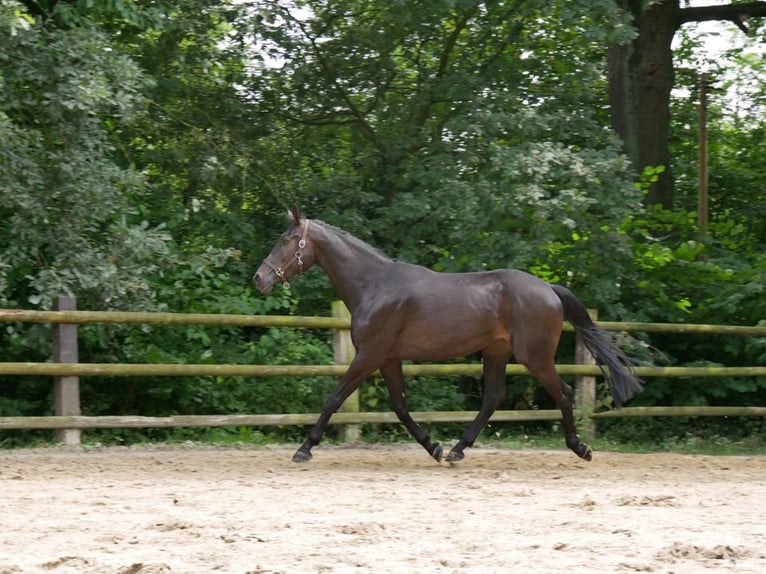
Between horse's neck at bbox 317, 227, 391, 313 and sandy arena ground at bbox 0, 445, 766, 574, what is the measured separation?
1.36 metres

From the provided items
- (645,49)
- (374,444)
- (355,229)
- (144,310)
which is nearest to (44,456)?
(144,310)

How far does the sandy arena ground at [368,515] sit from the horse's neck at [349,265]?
1.36 metres

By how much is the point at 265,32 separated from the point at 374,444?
4909mm

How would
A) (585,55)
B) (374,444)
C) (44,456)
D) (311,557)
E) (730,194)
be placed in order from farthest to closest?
1. (730,194)
2. (585,55)
3. (374,444)
4. (44,456)
5. (311,557)

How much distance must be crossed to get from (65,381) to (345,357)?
2.50 m

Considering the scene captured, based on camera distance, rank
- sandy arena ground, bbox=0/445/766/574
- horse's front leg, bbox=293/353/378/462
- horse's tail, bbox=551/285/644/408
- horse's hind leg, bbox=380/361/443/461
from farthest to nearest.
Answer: horse's tail, bbox=551/285/644/408 < horse's hind leg, bbox=380/361/443/461 < horse's front leg, bbox=293/353/378/462 < sandy arena ground, bbox=0/445/766/574

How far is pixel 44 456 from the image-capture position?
29.2 feet

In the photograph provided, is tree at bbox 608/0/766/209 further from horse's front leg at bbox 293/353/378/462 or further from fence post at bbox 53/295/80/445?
fence post at bbox 53/295/80/445

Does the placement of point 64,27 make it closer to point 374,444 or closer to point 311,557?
point 374,444

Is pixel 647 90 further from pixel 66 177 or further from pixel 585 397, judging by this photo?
pixel 66 177

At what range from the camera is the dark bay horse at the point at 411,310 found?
8828 mm

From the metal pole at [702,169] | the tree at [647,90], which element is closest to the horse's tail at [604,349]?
the tree at [647,90]

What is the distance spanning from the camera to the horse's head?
8844mm

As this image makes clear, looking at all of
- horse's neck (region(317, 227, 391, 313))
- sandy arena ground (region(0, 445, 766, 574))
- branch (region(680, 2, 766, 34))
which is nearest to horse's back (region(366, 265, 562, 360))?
horse's neck (region(317, 227, 391, 313))
